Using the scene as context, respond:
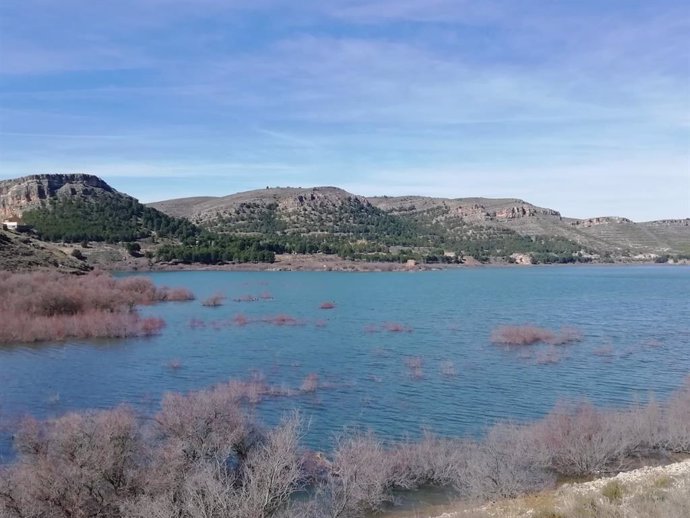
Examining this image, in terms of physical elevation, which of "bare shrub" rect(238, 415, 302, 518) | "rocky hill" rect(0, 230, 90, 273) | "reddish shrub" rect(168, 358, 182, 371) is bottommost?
"reddish shrub" rect(168, 358, 182, 371)

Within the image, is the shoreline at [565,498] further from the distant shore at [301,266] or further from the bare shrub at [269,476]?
the distant shore at [301,266]

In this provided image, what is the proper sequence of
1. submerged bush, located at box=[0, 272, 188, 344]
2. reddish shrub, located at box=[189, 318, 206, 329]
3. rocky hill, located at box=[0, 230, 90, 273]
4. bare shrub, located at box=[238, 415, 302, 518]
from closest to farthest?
bare shrub, located at box=[238, 415, 302, 518] < submerged bush, located at box=[0, 272, 188, 344] < reddish shrub, located at box=[189, 318, 206, 329] < rocky hill, located at box=[0, 230, 90, 273]

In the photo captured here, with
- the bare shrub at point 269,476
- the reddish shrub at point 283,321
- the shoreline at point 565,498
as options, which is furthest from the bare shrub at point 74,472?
the reddish shrub at point 283,321

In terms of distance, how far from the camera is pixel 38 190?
16900 cm

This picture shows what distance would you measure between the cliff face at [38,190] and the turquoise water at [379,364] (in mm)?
115498

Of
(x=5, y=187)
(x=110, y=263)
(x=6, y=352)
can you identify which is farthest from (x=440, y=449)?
(x=5, y=187)

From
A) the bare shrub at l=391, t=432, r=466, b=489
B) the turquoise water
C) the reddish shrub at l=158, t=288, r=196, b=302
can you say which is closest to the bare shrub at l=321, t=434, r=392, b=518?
the bare shrub at l=391, t=432, r=466, b=489

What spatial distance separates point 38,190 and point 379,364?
156206mm

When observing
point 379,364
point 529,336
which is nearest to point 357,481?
point 379,364

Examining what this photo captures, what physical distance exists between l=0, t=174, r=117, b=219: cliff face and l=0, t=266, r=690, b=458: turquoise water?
11550cm

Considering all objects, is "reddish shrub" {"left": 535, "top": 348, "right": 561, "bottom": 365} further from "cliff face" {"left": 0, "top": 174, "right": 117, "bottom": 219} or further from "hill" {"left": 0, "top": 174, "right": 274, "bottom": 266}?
"cliff face" {"left": 0, "top": 174, "right": 117, "bottom": 219}

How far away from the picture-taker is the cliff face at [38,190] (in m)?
165

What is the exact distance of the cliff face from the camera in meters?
165

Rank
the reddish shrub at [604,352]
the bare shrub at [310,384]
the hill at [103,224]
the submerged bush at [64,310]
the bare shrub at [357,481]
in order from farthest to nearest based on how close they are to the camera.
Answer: the hill at [103,224] < the submerged bush at [64,310] < the reddish shrub at [604,352] < the bare shrub at [310,384] < the bare shrub at [357,481]
